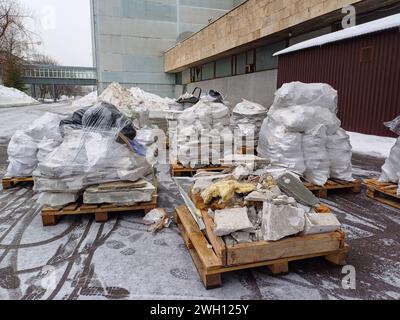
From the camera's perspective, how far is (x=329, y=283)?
88.0 inches

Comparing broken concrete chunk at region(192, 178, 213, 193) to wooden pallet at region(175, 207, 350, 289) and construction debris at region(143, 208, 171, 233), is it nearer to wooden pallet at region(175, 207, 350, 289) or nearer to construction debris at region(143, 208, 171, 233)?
wooden pallet at region(175, 207, 350, 289)

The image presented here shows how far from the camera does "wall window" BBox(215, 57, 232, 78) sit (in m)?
18.1

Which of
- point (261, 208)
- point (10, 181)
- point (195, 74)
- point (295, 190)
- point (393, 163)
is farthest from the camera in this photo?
point (195, 74)

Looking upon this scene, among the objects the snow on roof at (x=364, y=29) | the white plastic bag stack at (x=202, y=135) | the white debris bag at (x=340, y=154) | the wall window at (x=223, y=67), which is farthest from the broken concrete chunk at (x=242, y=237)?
the wall window at (x=223, y=67)

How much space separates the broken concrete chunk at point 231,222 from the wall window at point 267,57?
38.3ft

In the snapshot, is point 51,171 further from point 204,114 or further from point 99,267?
point 204,114

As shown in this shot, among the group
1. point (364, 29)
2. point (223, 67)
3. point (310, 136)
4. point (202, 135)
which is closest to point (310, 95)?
point (310, 136)

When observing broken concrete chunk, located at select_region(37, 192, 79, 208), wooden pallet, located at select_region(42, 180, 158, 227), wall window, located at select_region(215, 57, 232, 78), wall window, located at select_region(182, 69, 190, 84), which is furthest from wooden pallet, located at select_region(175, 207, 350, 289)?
wall window, located at select_region(182, 69, 190, 84)

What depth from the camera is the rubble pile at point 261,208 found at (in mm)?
2250

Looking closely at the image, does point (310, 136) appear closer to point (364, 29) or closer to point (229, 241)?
point (229, 241)

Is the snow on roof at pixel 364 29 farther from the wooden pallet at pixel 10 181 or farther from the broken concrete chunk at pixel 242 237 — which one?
the wooden pallet at pixel 10 181

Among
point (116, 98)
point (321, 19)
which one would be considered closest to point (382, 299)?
point (321, 19)

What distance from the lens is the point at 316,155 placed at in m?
4.06

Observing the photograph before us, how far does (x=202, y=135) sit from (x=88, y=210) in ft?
7.89
